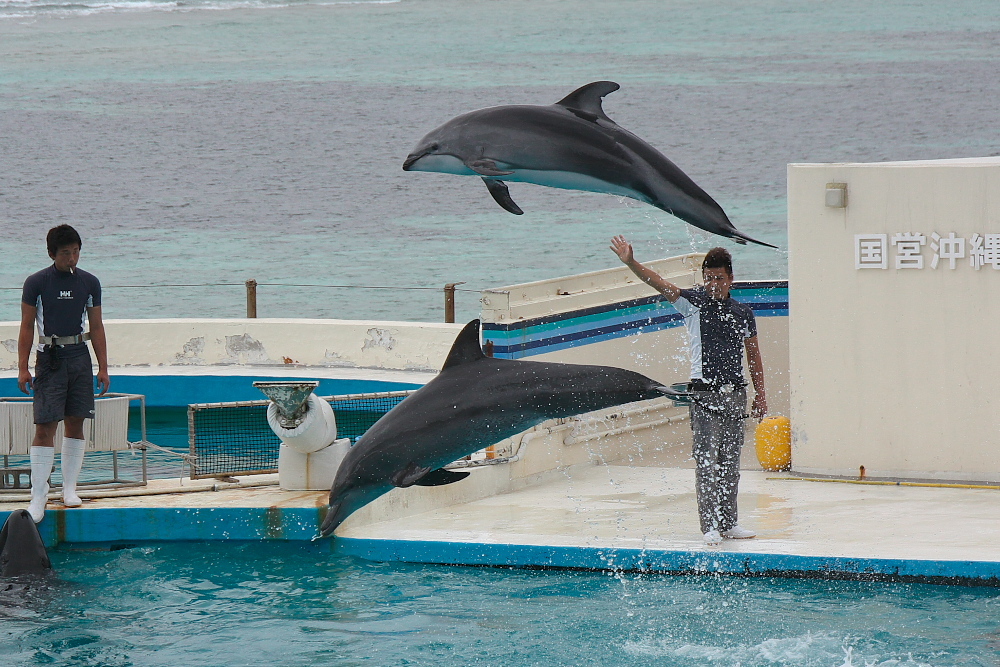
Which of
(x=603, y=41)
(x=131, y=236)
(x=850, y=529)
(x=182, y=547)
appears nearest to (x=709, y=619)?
(x=850, y=529)

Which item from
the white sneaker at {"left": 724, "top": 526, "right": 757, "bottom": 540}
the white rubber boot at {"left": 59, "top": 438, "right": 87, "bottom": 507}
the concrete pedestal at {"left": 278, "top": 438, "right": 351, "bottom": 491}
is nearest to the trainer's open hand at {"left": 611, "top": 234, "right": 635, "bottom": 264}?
the white sneaker at {"left": 724, "top": 526, "right": 757, "bottom": 540}

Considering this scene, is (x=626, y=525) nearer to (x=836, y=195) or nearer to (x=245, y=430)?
(x=836, y=195)

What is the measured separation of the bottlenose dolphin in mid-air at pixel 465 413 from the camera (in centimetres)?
442

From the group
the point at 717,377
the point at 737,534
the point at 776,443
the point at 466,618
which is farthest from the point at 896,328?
the point at 466,618

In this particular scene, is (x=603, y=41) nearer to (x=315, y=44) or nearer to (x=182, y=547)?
(x=315, y=44)

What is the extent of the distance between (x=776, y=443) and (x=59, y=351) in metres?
4.49

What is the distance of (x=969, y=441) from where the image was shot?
8.80m

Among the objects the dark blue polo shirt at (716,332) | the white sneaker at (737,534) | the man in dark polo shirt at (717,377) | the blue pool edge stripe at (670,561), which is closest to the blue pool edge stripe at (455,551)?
the blue pool edge stripe at (670,561)

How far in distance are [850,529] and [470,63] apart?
60.8 meters

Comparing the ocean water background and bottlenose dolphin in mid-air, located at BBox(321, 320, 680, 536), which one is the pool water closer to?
bottlenose dolphin in mid-air, located at BBox(321, 320, 680, 536)

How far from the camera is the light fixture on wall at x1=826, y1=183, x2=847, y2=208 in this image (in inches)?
345

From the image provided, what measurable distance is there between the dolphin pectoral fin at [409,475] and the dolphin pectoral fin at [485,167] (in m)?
0.93

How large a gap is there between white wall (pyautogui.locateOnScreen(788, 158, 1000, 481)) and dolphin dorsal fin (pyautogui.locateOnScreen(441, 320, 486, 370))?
4.49 metres

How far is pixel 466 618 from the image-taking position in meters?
7.00
